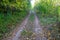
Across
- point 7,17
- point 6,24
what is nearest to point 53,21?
point 6,24

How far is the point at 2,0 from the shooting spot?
14953 mm

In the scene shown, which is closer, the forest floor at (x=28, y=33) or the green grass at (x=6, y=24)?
the forest floor at (x=28, y=33)

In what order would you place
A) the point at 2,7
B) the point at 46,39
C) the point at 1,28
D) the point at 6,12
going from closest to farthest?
the point at 46,39, the point at 1,28, the point at 2,7, the point at 6,12

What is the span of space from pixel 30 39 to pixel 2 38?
2341 mm

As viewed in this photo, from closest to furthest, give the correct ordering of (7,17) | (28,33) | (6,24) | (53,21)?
(28,33) < (53,21) < (6,24) < (7,17)

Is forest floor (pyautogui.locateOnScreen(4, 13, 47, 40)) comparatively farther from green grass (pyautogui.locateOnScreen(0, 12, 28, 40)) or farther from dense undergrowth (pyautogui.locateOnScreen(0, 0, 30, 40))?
dense undergrowth (pyautogui.locateOnScreen(0, 0, 30, 40))

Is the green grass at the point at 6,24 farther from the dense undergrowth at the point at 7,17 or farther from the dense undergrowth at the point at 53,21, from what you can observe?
the dense undergrowth at the point at 53,21

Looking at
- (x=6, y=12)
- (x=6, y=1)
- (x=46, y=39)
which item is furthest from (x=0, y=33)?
(x=6, y=12)

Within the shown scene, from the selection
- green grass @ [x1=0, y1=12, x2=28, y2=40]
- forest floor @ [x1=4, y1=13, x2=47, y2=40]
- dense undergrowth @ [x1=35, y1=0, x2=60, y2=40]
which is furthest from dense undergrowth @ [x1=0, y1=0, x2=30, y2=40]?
dense undergrowth @ [x1=35, y1=0, x2=60, y2=40]

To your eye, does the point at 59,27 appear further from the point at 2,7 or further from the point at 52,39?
the point at 2,7

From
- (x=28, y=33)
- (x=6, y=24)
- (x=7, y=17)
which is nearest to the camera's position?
(x=28, y=33)

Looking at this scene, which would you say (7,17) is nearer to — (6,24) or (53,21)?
(6,24)

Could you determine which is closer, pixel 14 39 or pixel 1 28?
pixel 14 39

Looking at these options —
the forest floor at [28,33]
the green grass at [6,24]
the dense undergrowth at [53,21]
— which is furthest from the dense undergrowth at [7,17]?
the dense undergrowth at [53,21]
